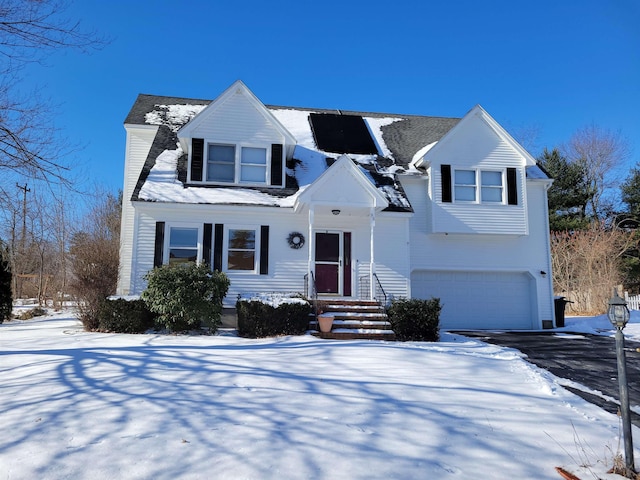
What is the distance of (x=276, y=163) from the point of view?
46.1ft

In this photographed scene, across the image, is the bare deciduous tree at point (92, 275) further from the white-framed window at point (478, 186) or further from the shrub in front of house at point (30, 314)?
the white-framed window at point (478, 186)

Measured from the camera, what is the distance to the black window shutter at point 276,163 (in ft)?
45.9

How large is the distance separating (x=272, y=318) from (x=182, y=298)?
2096mm

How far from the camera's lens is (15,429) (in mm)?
4207

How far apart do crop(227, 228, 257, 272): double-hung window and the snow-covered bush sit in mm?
2795

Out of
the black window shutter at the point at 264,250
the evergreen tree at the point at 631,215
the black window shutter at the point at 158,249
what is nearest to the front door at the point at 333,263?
the black window shutter at the point at 264,250

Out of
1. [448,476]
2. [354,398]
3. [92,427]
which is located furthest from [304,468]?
[92,427]

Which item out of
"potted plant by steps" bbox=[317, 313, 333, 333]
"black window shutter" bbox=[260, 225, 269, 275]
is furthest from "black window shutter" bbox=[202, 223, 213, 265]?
"potted plant by steps" bbox=[317, 313, 333, 333]

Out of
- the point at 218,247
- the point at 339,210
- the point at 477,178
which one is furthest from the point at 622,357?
the point at 477,178

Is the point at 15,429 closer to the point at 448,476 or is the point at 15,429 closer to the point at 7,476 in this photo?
the point at 7,476

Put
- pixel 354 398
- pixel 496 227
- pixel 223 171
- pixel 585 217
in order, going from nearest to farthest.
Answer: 1. pixel 354 398
2. pixel 223 171
3. pixel 496 227
4. pixel 585 217

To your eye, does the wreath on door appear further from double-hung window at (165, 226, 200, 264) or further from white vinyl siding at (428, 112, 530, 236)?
white vinyl siding at (428, 112, 530, 236)

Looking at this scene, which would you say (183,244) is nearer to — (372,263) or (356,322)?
Result: (372,263)

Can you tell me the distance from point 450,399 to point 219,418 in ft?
A: 8.77
